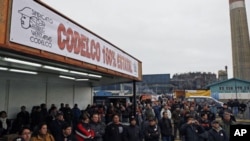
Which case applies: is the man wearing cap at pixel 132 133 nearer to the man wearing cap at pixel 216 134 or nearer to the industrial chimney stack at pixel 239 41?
the man wearing cap at pixel 216 134

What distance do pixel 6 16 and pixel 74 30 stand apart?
279 centimetres

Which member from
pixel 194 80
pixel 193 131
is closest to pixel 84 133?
pixel 193 131

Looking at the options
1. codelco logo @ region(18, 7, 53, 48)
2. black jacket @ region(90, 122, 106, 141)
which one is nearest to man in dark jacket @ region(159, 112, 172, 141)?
black jacket @ region(90, 122, 106, 141)

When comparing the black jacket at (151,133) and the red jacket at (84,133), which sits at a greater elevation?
the red jacket at (84,133)

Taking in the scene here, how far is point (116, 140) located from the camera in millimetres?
7848

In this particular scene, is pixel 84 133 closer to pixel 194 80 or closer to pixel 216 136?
pixel 216 136

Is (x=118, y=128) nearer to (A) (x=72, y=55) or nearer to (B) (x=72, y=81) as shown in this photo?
(A) (x=72, y=55)

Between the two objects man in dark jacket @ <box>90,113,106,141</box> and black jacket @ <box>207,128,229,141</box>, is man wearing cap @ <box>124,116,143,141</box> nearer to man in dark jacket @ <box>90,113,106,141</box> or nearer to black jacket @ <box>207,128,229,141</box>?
man in dark jacket @ <box>90,113,106,141</box>

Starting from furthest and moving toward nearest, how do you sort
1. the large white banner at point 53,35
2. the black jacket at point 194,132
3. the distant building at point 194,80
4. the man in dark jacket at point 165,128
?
the distant building at point 194,80
the man in dark jacket at point 165,128
the black jacket at point 194,132
the large white banner at point 53,35

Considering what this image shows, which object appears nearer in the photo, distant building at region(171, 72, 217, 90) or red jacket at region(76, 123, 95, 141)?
red jacket at region(76, 123, 95, 141)

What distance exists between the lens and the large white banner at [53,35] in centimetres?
525

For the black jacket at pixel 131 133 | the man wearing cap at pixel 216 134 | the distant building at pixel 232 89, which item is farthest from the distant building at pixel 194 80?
the black jacket at pixel 131 133

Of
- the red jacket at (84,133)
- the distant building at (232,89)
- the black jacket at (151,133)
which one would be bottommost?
the black jacket at (151,133)

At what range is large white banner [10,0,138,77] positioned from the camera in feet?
17.2
